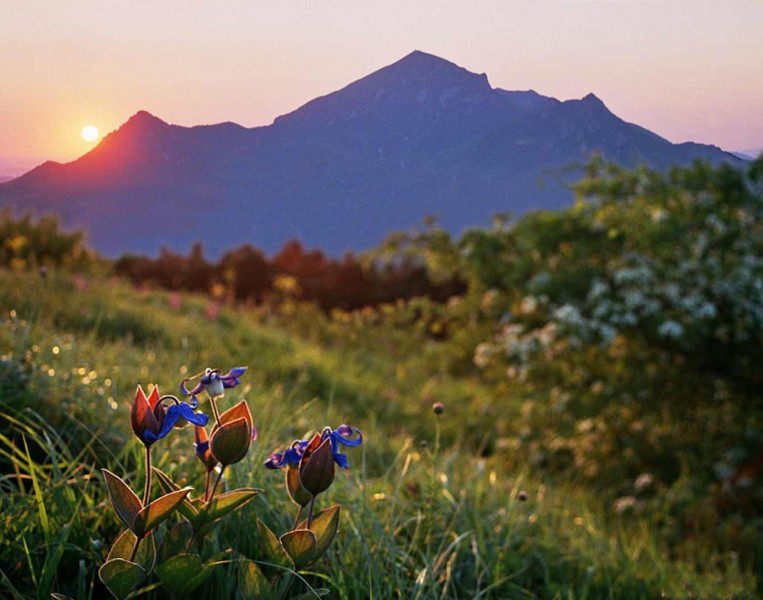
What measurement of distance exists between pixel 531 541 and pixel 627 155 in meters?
3.92

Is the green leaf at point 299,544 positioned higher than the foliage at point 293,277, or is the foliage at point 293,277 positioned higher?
the green leaf at point 299,544

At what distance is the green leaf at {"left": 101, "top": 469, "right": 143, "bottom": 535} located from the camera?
128cm

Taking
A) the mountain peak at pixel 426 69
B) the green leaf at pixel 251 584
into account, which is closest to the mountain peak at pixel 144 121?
the mountain peak at pixel 426 69

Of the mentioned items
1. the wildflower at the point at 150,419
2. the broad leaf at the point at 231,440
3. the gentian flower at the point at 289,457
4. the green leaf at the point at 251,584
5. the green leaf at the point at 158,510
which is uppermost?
the wildflower at the point at 150,419

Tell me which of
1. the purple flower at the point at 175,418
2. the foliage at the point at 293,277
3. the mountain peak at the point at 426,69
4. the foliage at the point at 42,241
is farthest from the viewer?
the foliage at the point at 293,277

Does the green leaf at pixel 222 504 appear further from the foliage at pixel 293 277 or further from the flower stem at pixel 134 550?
the foliage at pixel 293 277

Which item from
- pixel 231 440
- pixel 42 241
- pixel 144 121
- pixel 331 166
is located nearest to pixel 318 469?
pixel 231 440

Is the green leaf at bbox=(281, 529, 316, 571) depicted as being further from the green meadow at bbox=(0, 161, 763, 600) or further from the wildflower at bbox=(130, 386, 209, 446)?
the wildflower at bbox=(130, 386, 209, 446)

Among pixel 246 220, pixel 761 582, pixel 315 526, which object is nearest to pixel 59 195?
pixel 246 220

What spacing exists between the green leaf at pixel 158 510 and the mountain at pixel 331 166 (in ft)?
7.51

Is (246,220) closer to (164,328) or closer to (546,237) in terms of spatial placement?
(164,328)

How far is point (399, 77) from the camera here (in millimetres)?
3893

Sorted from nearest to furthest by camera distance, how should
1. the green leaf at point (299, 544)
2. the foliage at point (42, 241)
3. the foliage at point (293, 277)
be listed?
the green leaf at point (299, 544) → the foliage at point (42, 241) → the foliage at point (293, 277)

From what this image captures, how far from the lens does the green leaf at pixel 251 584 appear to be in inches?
55.7
